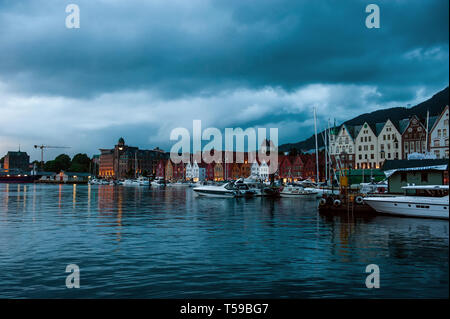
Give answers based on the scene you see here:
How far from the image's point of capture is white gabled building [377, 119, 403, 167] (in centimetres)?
11463

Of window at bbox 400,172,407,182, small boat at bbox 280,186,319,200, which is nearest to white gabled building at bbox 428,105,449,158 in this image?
small boat at bbox 280,186,319,200

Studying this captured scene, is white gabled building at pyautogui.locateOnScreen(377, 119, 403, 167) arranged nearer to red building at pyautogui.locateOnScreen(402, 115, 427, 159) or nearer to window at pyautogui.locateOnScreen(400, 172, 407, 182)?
red building at pyautogui.locateOnScreen(402, 115, 427, 159)

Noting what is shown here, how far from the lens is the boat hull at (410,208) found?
121ft

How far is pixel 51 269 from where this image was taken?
17.5 meters

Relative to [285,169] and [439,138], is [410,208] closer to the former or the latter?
[439,138]

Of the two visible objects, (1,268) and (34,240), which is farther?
(34,240)

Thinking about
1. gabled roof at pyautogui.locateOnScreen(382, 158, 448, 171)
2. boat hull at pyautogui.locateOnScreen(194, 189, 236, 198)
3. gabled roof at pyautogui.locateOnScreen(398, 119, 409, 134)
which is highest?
gabled roof at pyautogui.locateOnScreen(398, 119, 409, 134)

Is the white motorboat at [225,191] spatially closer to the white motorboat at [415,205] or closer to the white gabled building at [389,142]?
the white motorboat at [415,205]

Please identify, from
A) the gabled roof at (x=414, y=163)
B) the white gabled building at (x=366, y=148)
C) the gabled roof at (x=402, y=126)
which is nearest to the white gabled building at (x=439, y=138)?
the gabled roof at (x=402, y=126)

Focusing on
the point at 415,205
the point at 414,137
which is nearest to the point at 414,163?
the point at 415,205

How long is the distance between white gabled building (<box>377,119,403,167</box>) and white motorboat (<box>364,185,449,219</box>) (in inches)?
3184

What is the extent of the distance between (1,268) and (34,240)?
27.3ft
